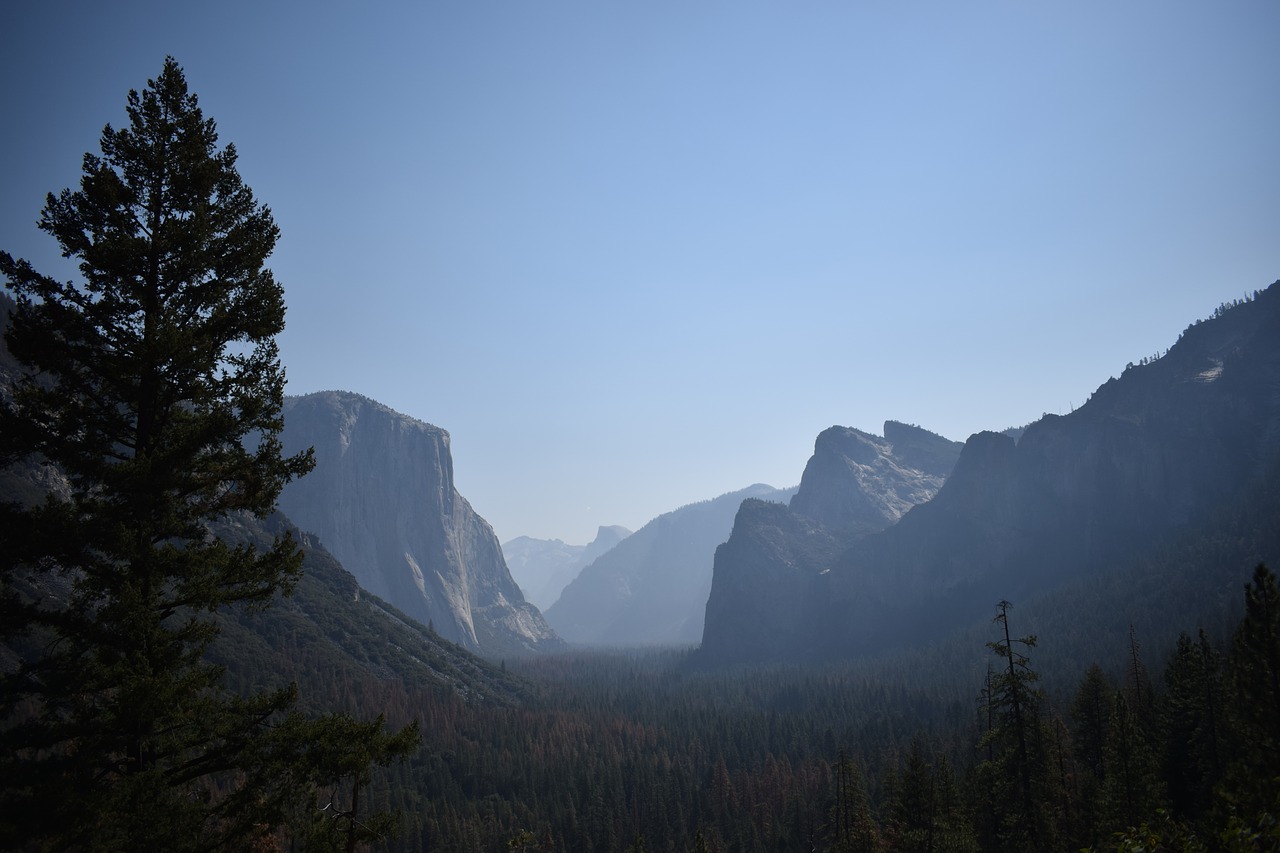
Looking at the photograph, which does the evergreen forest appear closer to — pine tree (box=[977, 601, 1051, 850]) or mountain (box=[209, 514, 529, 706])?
pine tree (box=[977, 601, 1051, 850])

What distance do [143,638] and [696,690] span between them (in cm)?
19488

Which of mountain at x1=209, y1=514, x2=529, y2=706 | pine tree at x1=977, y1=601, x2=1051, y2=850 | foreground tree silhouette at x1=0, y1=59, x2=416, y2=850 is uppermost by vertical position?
foreground tree silhouette at x1=0, y1=59, x2=416, y2=850

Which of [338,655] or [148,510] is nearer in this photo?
[148,510]

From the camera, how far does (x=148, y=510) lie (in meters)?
11.3

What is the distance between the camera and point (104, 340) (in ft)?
37.5

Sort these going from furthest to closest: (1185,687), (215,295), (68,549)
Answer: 1. (1185,687)
2. (215,295)
3. (68,549)

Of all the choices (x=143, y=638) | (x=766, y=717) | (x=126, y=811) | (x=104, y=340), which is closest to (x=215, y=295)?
(x=104, y=340)

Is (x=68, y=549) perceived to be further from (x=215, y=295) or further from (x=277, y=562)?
(x=215, y=295)

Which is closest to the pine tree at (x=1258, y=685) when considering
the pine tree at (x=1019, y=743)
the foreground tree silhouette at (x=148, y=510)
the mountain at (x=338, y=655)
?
the pine tree at (x=1019, y=743)

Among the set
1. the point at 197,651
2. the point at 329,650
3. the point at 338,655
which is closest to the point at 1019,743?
the point at 197,651

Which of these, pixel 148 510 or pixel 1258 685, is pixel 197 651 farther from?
pixel 1258 685

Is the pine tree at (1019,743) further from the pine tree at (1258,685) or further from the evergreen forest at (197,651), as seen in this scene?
the pine tree at (1258,685)

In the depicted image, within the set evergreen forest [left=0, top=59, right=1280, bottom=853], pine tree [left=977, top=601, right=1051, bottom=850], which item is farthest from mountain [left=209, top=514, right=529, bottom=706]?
pine tree [left=977, top=601, right=1051, bottom=850]

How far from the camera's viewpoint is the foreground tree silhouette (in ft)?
32.6
